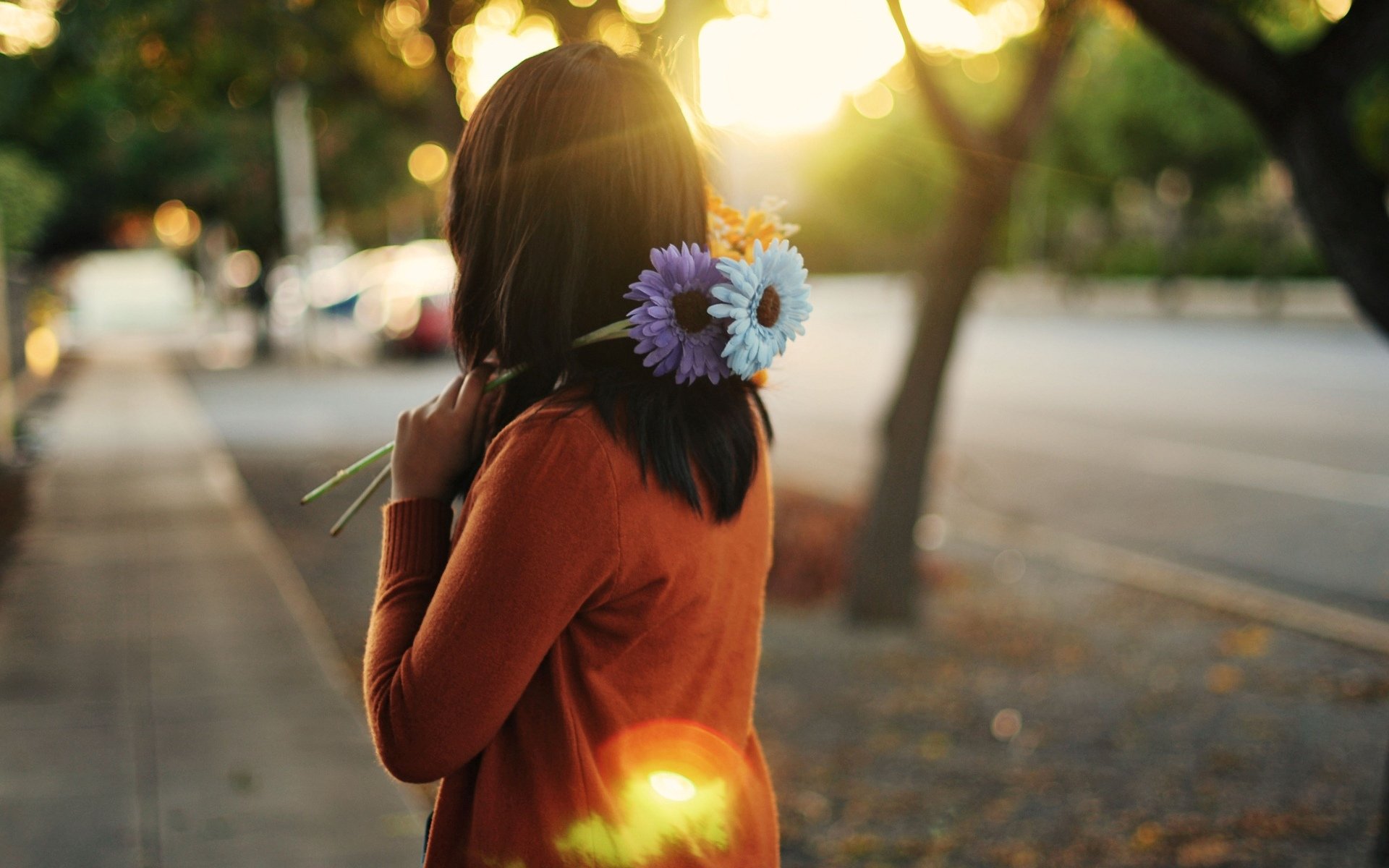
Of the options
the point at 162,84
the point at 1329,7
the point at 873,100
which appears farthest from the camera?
the point at 162,84

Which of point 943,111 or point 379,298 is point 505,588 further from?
point 379,298

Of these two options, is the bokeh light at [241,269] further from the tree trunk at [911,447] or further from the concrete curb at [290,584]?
the tree trunk at [911,447]

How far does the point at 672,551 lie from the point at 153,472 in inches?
407

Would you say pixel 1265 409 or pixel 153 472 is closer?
pixel 153 472

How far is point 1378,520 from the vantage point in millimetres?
8781

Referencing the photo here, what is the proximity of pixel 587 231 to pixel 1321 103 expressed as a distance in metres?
3.13

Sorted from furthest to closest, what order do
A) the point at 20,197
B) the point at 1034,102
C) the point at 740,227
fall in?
the point at 20,197, the point at 1034,102, the point at 740,227

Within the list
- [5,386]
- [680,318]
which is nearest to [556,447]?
[680,318]

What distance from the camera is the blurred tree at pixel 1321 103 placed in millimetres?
3684

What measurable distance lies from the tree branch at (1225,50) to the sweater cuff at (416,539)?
10.2ft

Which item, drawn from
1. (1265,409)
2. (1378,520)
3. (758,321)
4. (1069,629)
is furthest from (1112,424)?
(758,321)

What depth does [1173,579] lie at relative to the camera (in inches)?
295

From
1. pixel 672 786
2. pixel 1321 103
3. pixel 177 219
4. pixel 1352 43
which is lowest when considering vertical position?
pixel 672 786

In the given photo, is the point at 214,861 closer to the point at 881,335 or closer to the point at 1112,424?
the point at 1112,424
